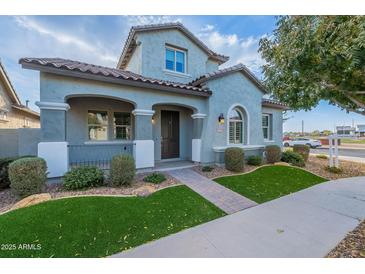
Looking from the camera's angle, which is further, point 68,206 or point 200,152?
point 200,152

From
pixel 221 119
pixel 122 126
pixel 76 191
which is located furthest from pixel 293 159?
pixel 76 191

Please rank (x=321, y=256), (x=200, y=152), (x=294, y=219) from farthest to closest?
(x=200, y=152) → (x=294, y=219) → (x=321, y=256)

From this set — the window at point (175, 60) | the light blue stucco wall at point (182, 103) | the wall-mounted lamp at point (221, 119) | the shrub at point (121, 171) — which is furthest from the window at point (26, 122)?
the wall-mounted lamp at point (221, 119)

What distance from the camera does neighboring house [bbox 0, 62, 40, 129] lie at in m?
12.8

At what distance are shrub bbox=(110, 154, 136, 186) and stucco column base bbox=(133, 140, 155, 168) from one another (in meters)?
1.37

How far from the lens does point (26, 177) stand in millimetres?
5344

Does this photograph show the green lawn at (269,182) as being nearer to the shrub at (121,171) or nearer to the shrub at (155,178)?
the shrub at (155,178)

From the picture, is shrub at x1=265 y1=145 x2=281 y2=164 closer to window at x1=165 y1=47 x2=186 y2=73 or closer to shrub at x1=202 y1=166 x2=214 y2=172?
shrub at x1=202 y1=166 x2=214 y2=172

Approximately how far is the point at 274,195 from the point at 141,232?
4801 mm

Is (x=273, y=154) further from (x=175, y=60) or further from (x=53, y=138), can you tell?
(x=53, y=138)

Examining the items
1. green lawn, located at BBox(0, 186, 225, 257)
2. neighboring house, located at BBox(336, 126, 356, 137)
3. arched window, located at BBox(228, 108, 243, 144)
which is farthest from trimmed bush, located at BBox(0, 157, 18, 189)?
neighboring house, located at BBox(336, 126, 356, 137)
